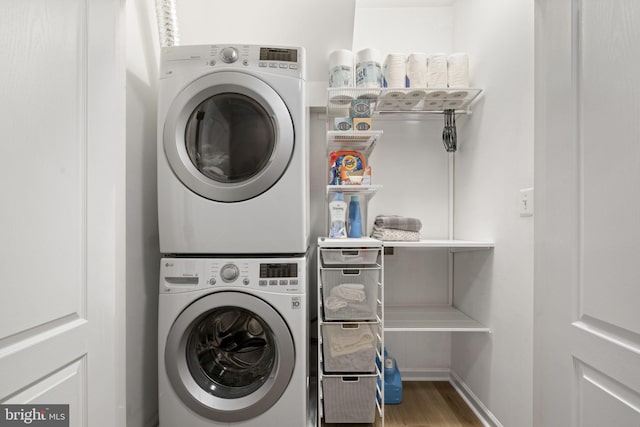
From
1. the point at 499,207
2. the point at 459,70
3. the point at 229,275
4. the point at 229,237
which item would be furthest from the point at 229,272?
the point at 459,70

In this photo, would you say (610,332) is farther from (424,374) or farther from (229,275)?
(424,374)

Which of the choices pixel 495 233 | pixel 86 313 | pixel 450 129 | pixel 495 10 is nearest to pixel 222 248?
pixel 86 313

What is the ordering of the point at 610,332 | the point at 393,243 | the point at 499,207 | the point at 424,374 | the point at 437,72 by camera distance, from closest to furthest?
the point at 610,332
the point at 499,207
the point at 393,243
the point at 437,72
the point at 424,374

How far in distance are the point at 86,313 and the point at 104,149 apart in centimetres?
42

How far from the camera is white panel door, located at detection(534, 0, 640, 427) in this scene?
655 millimetres

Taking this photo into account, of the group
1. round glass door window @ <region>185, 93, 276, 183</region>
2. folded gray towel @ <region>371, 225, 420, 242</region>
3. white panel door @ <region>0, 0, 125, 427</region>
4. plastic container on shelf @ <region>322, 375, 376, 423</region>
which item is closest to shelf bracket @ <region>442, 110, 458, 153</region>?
folded gray towel @ <region>371, 225, 420, 242</region>

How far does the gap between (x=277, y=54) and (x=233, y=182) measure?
583 millimetres

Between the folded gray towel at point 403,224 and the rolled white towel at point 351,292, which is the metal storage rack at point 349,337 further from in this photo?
the folded gray towel at point 403,224

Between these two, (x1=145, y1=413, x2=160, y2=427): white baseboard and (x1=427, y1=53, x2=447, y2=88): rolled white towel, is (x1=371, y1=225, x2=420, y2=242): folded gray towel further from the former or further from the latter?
(x1=145, y1=413, x2=160, y2=427): white baseboard

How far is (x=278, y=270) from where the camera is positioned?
1.41m

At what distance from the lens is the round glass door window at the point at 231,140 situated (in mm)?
1453

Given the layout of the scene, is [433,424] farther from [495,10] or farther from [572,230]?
[495,10]

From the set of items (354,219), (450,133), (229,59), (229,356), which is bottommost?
(229,356)

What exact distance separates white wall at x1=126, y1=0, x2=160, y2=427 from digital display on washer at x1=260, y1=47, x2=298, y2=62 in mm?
549
